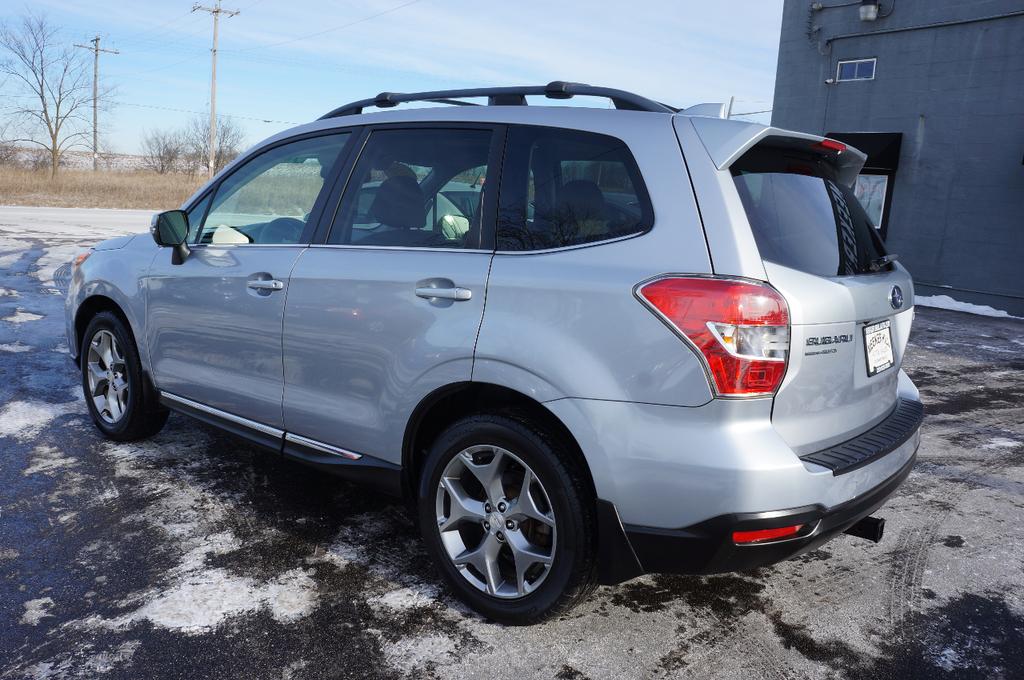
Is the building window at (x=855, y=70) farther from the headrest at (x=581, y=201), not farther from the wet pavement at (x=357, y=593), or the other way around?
the headrest at (x=581, y=201)

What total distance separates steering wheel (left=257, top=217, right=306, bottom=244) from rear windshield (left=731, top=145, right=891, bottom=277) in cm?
205

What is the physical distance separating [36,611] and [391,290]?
1765mm

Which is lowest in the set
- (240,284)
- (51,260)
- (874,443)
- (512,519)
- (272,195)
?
(51,260)

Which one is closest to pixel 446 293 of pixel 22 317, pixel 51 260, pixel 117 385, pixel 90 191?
pixel 117 385

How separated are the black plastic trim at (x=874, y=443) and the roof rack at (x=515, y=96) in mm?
1301

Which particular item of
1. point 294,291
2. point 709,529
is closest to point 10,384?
point 294,291

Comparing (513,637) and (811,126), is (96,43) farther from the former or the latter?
(513,637)

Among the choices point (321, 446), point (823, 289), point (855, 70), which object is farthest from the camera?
point (855, 70)

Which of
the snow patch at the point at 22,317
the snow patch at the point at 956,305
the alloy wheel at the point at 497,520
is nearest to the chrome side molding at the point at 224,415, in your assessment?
the alloy wheel at the point at 497,520

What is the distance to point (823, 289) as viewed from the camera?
2.68 meters

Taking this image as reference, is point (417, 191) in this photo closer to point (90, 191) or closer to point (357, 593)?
point (357, 593)

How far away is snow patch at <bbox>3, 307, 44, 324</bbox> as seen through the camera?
8.34m

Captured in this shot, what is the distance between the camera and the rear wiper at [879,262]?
10.3 feet

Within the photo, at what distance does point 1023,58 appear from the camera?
13.0m
